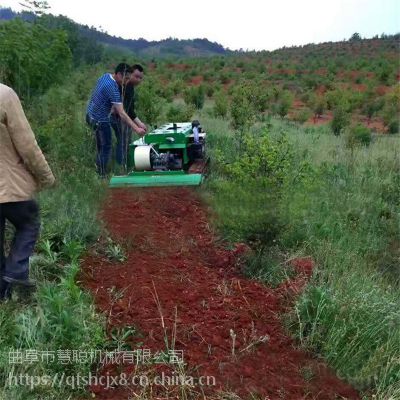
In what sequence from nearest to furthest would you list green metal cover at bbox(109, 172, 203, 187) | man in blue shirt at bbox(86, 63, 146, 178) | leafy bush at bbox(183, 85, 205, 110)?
green metal cover at bbox(109, 172, 203, 187)
man in blue shirt at bbox(86, 63, 146, 178)
leafy bush at bbox(183, 85, 205, 110)

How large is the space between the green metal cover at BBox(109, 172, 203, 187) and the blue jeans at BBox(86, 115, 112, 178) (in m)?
0.62

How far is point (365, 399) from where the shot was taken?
2885mm

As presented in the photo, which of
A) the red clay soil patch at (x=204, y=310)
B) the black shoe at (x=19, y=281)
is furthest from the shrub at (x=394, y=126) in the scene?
the black shoe at (x=19, y=281)

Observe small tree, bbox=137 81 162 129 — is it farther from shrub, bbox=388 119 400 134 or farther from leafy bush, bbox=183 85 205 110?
shrub, bbox=388 119 400 134

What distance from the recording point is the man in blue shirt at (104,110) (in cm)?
634

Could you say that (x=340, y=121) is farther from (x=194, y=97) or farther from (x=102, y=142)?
(x=102, y=142)

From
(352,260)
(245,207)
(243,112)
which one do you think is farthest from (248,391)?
(243,112)

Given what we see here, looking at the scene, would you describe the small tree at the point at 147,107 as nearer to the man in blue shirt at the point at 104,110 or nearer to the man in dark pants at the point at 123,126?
the man in dark pants at the point at 123,126

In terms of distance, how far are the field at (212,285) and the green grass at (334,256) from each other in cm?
1

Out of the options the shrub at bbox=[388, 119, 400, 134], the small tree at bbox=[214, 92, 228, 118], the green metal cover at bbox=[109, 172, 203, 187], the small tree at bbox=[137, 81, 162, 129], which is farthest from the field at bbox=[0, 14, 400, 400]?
the shrub at bbox=[388, 119, 400, 134]

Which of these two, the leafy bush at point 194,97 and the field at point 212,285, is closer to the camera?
the field at point 212,285

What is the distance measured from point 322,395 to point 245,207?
5.42ft

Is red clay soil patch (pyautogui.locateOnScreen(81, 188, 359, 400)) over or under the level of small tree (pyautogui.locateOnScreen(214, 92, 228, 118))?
under

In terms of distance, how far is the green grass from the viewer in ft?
10.5
